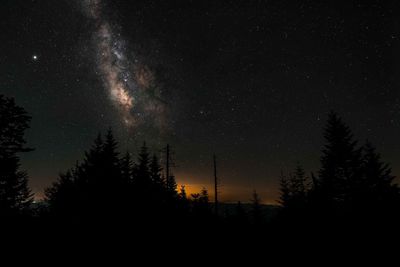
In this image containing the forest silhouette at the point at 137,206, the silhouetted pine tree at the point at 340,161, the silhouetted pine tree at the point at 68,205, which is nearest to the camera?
the forest silhouette at the point at 137,206

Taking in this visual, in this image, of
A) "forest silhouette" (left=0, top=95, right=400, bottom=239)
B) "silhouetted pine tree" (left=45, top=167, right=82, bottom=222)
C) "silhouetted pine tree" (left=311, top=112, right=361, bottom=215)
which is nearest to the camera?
"forest silhouette" (left=0, top=95, right=400, bottom=239)

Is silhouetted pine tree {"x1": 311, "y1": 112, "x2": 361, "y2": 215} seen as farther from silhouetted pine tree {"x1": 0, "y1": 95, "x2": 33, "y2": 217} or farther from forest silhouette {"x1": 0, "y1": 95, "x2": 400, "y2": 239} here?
silhouetted pine tree {"x1": 0, "y1": 95, "x2": 33, "y2": 217}

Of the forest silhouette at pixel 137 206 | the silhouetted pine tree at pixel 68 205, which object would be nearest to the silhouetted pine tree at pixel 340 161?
the forest silhouette at pixel 137 206

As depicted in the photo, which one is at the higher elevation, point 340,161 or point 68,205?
point 340,161

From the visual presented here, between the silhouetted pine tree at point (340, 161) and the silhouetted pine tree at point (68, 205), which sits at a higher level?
the silhouetted pine tree at point (340, 161)

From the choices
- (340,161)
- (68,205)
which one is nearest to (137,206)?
(68,205)

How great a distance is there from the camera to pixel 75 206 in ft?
46.0

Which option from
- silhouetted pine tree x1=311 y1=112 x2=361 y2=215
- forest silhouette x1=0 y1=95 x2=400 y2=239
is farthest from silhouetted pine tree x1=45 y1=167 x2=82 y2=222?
silhouetted pine tree x1=311 y1=112 x2=361 y2=215

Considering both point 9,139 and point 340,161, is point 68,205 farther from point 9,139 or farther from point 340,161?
point 340,161

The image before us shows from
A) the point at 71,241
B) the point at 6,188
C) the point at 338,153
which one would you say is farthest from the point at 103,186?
the point at 338,153

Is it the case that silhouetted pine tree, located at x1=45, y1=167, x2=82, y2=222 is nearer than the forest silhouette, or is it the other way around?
the forest silhouette

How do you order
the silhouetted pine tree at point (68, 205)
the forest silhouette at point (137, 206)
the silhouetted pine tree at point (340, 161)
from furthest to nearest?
1. the silhouetted pine tree at point (340, 161)
2. the silhouetted pine tree at point (68, 205)
3. the forest silhouette at point (137, 206)

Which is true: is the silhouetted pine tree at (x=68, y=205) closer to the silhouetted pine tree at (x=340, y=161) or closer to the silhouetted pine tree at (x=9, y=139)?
the silhouetted pine tree at (x=9, y=139)

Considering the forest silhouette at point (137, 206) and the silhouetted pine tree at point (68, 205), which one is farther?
the silhouetted pine tree at point (68, 205)
